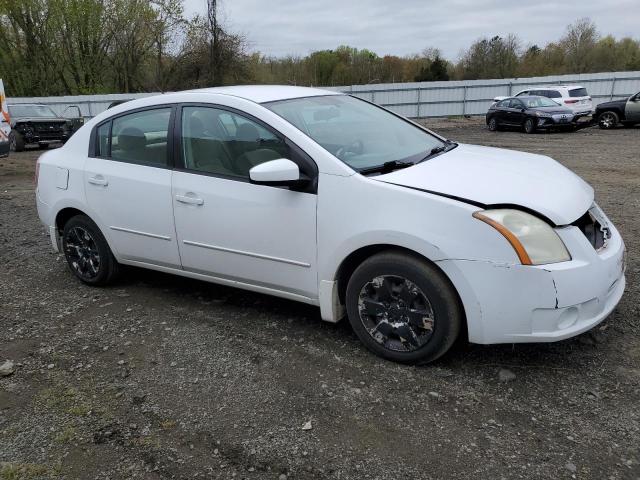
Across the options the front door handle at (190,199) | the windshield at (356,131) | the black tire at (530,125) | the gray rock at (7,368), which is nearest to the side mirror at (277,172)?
the windshield at (356,131)

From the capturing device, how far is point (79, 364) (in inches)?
141

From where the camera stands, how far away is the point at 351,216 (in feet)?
10.8

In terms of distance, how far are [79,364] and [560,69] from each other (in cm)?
5514

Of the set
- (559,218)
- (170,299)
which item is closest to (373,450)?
(559,218)

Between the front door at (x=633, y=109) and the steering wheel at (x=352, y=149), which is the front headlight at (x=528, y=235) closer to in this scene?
the steering wheel at (x=352, y=149)

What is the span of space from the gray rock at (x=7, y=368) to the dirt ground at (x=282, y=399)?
0.05m

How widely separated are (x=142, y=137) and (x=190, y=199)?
0.82 metres

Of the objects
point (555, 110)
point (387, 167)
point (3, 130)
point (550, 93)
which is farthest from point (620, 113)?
point (387, 167)

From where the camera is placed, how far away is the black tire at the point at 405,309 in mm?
3080

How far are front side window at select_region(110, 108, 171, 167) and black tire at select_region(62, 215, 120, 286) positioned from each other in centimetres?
71

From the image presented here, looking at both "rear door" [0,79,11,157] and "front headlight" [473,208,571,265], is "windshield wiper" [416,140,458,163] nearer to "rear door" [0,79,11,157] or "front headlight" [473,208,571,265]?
"front headlight" [473,208,571,265]

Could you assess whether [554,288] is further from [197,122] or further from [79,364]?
[79,364]

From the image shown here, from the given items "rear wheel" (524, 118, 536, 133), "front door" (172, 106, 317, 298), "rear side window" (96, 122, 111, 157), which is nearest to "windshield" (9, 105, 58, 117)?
"rear side window" (96, 122, 111, 157)

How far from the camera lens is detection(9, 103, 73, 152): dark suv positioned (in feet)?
57.4
